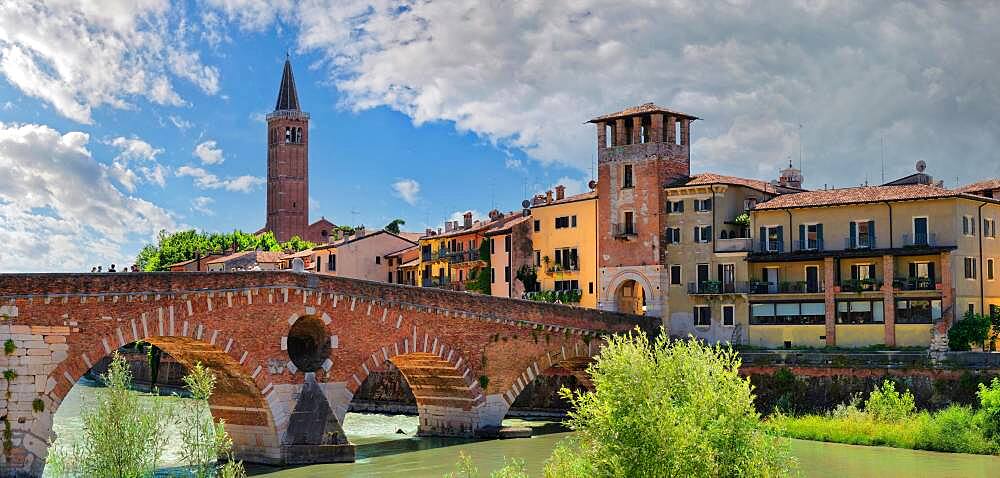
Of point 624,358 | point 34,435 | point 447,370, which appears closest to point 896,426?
point 447,370

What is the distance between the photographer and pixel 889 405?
42844 millimetres

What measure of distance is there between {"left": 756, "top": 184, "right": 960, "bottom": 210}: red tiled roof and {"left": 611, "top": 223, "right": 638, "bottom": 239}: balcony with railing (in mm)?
6619

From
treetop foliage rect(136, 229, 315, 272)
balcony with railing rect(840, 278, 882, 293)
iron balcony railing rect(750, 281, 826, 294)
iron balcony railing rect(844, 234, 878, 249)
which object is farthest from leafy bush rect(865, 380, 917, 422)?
treetop foliage rect(136, 229, 315, 272)

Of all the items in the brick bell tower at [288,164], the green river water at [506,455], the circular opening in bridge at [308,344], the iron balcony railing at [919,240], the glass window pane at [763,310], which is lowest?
the green river water at [506,455]

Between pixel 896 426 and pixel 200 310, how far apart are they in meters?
24.5

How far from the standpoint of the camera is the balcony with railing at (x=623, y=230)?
57.8m

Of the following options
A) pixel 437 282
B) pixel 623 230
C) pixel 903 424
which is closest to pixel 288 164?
pixel 437 282

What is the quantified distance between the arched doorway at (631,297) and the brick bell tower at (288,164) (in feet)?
294

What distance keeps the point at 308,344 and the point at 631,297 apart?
24126 millimetres

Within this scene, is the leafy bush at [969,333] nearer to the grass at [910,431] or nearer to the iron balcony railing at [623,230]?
the grass at [910,431]

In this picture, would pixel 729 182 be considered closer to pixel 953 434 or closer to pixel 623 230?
pixel 623 230

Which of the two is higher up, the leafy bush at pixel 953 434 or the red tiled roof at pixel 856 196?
the red tiled roof at pixel 856 196

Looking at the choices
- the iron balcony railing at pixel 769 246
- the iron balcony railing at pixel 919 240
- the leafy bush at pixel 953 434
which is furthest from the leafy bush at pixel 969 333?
the iron balcony railing at pixel 769 246

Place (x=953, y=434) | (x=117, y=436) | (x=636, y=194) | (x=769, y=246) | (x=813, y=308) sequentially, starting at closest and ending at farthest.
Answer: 1. (x=117, y=436)
2. (x=953, y=434)
3. (x=813, y=308)
4. (x=769, y=246)
5. (x=636, y=194)
